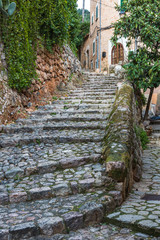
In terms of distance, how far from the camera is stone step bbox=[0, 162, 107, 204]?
2762mm

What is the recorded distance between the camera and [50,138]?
14.4 ft

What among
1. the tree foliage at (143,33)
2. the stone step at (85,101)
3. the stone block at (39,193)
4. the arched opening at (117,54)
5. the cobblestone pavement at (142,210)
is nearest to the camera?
the cobblestone pavement at (142,210)

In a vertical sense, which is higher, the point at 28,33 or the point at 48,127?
the point at 28,33

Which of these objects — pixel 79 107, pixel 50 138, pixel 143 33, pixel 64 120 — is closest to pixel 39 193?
pixel 50 138

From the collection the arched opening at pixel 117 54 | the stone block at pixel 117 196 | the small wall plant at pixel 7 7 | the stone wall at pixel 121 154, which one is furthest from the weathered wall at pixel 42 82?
the arched opening at pixel 117 54

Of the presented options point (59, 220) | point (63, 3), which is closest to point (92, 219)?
point (59, 220)

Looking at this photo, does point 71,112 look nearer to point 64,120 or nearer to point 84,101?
point 64,120

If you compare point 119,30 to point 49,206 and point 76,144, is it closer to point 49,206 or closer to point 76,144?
point 76,144

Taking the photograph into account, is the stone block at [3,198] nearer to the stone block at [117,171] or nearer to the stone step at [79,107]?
the stone block at [117,171]

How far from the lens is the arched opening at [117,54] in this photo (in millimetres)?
17516

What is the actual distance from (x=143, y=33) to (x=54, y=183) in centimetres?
666

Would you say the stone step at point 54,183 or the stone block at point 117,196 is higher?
the stone step at point 54,183

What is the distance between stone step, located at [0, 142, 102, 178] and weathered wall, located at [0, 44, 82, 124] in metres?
1.45

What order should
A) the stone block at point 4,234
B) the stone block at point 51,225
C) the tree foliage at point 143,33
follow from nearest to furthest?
the stone block at point 4,234, the stone block at point 51,225, the tree foliage at point 143,33
